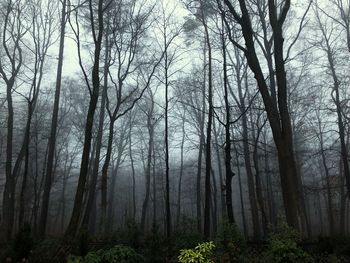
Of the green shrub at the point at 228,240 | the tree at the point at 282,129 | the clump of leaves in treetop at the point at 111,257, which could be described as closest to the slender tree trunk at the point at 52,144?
the clump of leaves in treetop at the point at 111,257

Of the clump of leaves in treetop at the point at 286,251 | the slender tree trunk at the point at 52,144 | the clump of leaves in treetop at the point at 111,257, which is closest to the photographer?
the clump of leaves in treetop at the point at 286,251

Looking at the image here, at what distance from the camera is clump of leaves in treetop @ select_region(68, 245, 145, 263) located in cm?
708

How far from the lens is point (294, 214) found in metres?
8.46

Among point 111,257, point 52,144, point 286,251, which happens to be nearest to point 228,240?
point 286,251

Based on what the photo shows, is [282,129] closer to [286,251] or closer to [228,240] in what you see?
[228,240]

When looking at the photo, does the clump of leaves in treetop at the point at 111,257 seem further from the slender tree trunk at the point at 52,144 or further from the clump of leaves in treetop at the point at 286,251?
the slender tree trunk at the point at 52,144

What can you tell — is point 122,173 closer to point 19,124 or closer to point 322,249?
point 19,124

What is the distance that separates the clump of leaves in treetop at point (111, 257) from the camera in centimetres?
708

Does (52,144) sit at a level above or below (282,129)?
above

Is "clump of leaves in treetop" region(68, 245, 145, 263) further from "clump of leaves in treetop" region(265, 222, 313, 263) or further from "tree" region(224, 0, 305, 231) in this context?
"tree" region(224, 0, 305, 231)

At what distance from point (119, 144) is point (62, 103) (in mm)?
6755

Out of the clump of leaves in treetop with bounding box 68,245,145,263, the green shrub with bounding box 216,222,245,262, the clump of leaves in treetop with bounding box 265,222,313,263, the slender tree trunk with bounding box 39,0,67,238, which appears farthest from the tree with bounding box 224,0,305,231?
the slender tree trunk with bounding box 39,0,67,238

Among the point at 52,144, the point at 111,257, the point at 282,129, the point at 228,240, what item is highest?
the point at 52,144

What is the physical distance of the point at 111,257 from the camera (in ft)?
23.7
